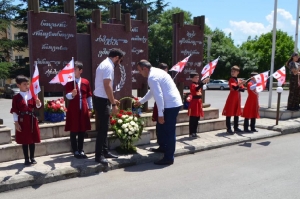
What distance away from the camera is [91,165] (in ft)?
17.6

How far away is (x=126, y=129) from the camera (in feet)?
19.5

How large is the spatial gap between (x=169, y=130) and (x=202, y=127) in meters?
2.71

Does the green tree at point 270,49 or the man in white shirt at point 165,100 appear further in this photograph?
the green tree at point 270,49

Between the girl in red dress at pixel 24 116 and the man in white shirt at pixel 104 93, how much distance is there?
0.98m

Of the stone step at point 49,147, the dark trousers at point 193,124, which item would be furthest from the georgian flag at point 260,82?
the stone step at point 49,147

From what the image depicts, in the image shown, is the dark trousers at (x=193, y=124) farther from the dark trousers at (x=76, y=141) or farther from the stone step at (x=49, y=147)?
the dark trousers at (x=76, y=141)

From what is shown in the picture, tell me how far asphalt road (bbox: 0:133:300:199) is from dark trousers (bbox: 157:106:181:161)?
0.27m

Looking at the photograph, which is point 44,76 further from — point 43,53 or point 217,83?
point 217,83

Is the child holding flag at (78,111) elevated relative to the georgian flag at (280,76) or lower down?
lower down

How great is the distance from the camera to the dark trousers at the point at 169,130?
571 centimetres

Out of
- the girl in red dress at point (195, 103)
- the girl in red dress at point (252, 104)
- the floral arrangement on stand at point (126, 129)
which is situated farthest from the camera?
the girl in red dress at point (252, 104)

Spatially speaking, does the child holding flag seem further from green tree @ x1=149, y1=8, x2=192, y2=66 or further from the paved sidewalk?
green tree @ x1=149, y1=8, x2=192, y2=66

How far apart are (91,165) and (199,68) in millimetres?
4988

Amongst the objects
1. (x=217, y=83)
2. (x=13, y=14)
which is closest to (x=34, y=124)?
(x=13, y=14)
